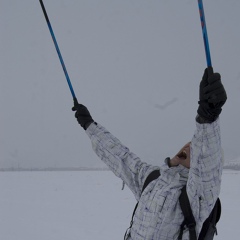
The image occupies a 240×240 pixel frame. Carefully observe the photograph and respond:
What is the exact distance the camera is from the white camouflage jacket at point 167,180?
63.6 inches

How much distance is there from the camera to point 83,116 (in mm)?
2609

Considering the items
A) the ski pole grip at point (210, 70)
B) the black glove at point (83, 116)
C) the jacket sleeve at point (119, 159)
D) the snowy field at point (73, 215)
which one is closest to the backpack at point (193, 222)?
the jacket sleeve at point (119, 159)

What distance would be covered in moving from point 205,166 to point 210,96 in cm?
38

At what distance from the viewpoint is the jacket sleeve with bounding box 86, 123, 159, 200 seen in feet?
7.45

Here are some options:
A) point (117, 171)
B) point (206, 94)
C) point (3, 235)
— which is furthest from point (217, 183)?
point (3, 235)

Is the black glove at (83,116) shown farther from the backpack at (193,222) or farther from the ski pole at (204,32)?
the ski pole at (204,32)

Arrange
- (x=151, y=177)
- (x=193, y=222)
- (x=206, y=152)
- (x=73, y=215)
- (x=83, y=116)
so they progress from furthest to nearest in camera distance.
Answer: (x=73, y=215) → (x=83, y=116) → (x=151, y=177) → (x=193, y=222) → (x=206, y=152)

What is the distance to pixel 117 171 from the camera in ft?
7.69

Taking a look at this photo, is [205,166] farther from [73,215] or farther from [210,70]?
[73,215]

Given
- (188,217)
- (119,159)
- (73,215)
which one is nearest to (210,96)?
(188,217)

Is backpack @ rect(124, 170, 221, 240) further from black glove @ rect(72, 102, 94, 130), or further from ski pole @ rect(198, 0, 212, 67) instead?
black glove @ rect(72, 102, 94, 130)

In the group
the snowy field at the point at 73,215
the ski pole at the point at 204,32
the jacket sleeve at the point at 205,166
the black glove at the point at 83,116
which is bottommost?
the jacket sleeve at the point at 205,166

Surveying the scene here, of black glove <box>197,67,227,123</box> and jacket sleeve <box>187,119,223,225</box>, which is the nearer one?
black glove <box>197,67,227,123</box>

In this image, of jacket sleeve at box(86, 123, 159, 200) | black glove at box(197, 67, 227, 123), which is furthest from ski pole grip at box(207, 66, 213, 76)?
jacket sleeve at box(86, 123, 159, 200)
